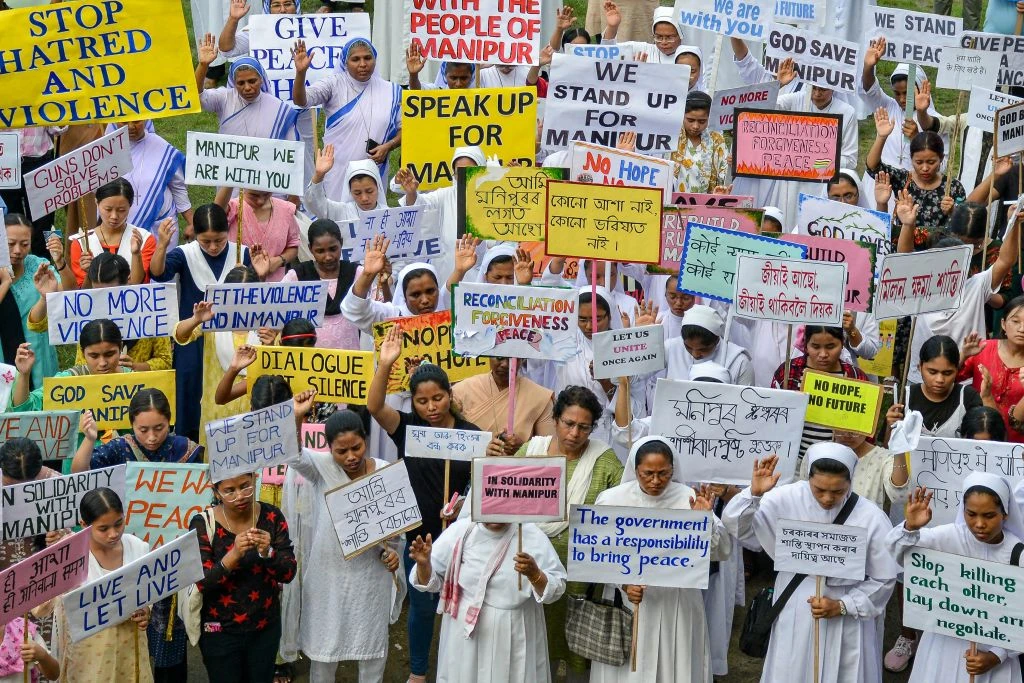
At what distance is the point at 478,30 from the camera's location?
13891 mm

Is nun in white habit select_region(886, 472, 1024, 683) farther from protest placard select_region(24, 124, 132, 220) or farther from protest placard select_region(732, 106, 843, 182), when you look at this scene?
protest placard select_region(24, 124, 132, 220)

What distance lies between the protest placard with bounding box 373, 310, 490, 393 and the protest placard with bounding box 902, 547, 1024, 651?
3.35m

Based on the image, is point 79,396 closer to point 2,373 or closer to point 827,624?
point 2,373

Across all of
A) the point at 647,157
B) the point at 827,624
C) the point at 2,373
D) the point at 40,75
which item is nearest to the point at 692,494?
the point at 827,624

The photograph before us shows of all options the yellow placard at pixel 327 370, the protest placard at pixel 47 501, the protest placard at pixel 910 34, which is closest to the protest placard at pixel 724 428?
the yellow placard at pixel 327 370

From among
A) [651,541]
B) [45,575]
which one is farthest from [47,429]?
[651,541]

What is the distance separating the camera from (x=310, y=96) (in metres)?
14.2

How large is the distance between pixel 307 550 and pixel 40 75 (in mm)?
4777

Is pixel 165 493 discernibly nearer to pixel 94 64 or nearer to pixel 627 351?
pixel 627 351

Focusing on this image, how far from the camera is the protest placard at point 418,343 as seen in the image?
10344 mm

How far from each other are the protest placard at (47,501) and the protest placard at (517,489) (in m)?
1.86

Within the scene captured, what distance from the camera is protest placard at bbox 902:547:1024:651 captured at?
26.0ft

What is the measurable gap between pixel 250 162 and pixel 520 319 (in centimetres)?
300

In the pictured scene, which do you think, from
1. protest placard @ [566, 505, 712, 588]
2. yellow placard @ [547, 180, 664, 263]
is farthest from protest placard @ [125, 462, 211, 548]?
yellow placard @ [547, 180, 664, 263]
